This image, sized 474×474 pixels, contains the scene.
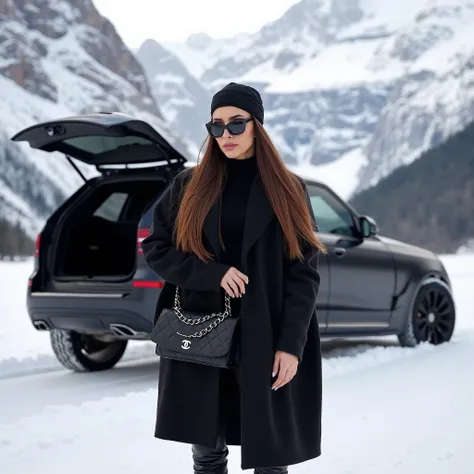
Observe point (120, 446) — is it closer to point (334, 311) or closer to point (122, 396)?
point (122, 396)

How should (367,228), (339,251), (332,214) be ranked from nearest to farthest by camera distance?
(339,251) → (367,228) → (332,214)

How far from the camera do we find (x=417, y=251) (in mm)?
7273

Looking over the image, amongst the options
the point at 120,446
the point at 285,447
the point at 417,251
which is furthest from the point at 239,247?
the point at 417,251

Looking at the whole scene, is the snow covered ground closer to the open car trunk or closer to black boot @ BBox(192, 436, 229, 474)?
the open car trunk

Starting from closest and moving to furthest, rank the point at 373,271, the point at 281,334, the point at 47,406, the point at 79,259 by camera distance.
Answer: the point at 281,334, the point at 47,406, the point at 79,259, the point at 373,271

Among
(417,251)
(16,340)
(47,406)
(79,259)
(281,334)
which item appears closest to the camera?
(281,334)

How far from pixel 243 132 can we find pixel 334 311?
398cm

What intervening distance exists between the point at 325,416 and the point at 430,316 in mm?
2961

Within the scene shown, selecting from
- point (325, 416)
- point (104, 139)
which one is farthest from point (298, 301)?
point (104, 139)

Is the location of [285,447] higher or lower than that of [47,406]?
higher

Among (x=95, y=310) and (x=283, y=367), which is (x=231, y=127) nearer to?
(x=283, y=367)

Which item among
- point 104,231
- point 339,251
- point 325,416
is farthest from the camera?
point 104,231

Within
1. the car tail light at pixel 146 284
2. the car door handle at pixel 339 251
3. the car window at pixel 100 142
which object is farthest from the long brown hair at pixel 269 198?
the car door handle at pixel 339 251

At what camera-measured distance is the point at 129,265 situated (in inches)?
255
